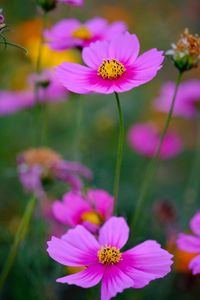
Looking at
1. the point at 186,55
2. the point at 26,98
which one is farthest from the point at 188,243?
the point at 26,98

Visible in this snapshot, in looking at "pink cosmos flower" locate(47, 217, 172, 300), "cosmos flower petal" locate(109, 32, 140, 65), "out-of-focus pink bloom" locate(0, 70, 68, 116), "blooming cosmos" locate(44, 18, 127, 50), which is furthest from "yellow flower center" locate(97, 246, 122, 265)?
"out-of-focus pink bloom" locate(0, 70, 68, 116)

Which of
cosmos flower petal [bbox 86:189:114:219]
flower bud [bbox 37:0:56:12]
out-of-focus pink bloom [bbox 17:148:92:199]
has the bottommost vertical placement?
cosmos flower petal [bbox 86:189:114:219]

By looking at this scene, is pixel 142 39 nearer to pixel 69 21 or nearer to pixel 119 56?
pixel 69 21

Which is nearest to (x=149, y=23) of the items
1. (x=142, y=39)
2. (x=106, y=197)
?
(x=142, y=39)

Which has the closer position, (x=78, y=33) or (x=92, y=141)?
(x=78, y=33)

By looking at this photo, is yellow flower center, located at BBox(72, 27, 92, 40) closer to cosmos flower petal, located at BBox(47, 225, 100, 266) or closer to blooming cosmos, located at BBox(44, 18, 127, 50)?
blooming cosmos, located at BBox(44, 18, 127, 50)

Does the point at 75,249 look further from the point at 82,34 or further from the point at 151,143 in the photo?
the point at 151,143
